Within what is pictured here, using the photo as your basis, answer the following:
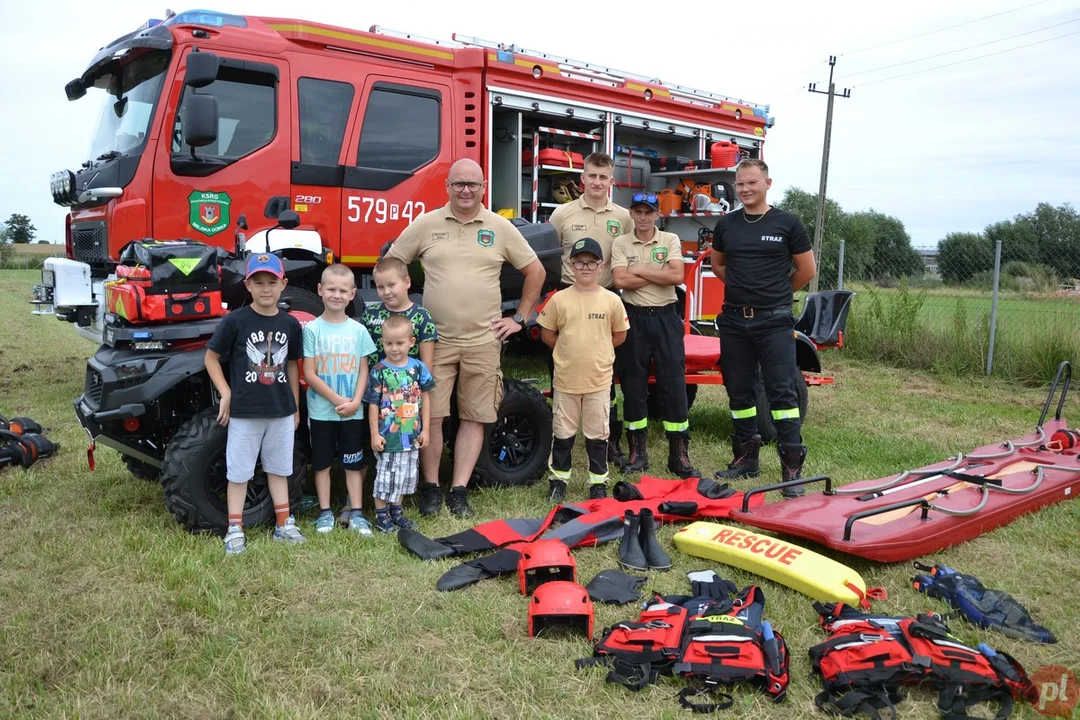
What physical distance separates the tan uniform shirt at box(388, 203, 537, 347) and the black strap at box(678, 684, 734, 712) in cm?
235

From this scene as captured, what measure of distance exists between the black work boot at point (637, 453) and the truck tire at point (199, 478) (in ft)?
8.02

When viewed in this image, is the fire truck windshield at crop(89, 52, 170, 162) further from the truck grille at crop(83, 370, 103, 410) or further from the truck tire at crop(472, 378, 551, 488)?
the truck tire at crop(472, 378, 551, 488)

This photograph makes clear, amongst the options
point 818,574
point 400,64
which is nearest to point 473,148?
point 400,64

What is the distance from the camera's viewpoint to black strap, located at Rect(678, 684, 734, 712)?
2.54 metres

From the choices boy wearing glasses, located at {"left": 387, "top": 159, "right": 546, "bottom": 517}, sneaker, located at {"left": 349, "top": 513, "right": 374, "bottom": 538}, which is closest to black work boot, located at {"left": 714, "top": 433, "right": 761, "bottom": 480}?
boy wearing glasses, located at {"left": 387, "top": 159, "right": 546, "bottom": 517}

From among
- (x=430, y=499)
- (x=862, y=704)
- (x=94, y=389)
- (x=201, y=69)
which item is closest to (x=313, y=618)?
(x=430, y=499)

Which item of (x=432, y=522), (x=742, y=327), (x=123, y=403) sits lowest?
(x=432, y=522)

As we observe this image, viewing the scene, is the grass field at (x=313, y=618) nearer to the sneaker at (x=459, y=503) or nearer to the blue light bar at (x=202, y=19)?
the sneaker at (x=459, y=503)

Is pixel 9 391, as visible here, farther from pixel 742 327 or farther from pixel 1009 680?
pixel 1009 680

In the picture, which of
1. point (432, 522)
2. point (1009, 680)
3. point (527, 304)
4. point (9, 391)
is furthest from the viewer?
point (9, 391)

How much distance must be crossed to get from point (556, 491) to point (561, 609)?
1.76 meters

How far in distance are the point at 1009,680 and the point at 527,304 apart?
9.85 feet

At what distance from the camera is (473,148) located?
7.30 m

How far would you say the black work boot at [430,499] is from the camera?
4395 mm
